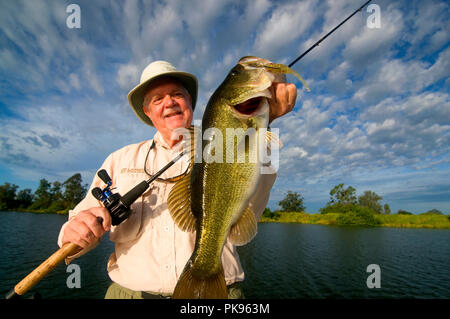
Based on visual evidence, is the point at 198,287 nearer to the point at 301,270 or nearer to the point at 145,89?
the point at 145,89

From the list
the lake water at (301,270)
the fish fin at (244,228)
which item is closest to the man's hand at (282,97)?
the fish fin at (244,228)

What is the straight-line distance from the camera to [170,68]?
392 centimetres

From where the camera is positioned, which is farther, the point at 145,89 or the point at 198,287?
the point at 145,89

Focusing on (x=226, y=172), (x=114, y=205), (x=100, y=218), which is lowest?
(x=100, y=218)

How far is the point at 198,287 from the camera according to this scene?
2230 millimetres

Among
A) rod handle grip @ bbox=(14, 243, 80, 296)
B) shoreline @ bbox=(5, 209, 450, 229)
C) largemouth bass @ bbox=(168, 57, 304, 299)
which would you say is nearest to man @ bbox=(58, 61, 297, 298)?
rod handle grip @ bbox=(14, 243, 80, 296)

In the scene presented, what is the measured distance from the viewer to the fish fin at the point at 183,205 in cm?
240

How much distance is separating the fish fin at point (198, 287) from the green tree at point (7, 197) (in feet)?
369

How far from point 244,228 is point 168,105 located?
226cm

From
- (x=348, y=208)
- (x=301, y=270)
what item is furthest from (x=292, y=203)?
(x=301, y=270)
